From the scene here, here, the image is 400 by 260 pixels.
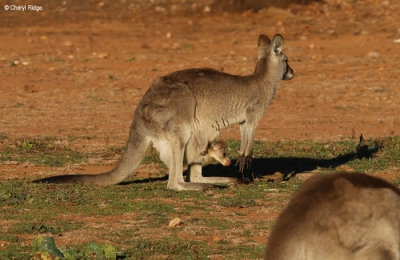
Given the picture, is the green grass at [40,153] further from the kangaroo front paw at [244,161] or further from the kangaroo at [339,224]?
→ the kangaroo at [339,224]

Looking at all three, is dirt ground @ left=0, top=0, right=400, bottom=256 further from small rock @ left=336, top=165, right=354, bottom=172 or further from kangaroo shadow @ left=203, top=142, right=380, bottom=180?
small rock @ left=336, top=165, right=354, bottom=172

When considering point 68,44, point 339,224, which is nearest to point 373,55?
point 68,44

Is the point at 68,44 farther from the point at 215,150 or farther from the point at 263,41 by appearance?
the point at 215,150

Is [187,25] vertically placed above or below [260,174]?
above

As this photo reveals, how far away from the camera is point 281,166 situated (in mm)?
8391

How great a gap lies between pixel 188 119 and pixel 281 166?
1820 mm

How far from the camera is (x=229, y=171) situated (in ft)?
27.1

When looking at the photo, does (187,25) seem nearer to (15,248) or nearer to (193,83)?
(193,83)

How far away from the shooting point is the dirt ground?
35.2 ft

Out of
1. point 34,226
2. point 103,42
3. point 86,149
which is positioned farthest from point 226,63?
point 34,226

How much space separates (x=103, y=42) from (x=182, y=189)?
10744 millimetres

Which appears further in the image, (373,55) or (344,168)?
(373,55)

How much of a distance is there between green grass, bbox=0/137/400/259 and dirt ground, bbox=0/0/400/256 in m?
0.88

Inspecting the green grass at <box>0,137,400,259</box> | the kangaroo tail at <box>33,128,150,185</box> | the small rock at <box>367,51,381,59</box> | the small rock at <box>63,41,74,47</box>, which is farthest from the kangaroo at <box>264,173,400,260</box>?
the small rock at <box>63,41,74,47</box>
